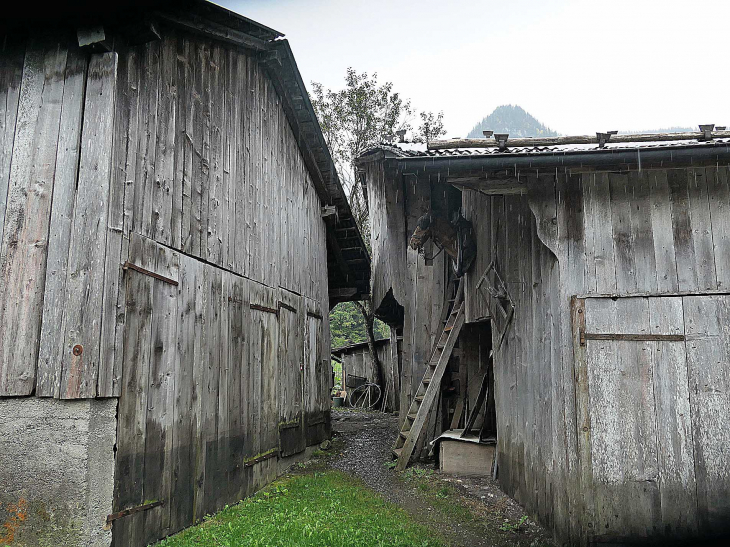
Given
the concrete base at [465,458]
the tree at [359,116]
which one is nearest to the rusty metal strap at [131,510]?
the concrete base at [465,458]

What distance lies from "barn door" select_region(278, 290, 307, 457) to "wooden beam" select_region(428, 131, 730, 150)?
4.58m

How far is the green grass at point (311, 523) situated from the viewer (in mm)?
5473

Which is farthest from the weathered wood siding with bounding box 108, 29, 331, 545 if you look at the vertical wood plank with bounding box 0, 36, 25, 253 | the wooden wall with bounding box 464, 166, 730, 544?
the wooden wall with bounding box 464, 166, 730, 544

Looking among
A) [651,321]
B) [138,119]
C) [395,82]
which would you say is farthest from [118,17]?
[395,82]

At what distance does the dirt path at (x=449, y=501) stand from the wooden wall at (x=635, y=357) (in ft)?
1.86

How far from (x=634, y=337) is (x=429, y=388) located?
5255mm

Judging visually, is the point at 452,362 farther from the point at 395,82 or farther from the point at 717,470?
the point at 395,82

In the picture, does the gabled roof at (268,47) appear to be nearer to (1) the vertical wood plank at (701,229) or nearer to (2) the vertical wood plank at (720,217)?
(1) the vertical wood plank at (701,229)

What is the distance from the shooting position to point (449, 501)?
755 centimetres

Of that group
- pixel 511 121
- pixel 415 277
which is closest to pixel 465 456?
pixel 415 277

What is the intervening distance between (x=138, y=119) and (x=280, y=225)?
426 centimetres

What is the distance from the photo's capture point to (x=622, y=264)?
563 centimetres

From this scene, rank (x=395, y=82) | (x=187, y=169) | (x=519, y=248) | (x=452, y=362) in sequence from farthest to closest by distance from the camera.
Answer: (x=395, y=82), (x=452, y=362), (x=519, y=248), (x=187, y=169)

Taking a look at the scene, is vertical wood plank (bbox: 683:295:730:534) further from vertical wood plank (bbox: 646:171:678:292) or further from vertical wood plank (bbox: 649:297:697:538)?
vertical wood plank (bbox: 646:171:678:292)
